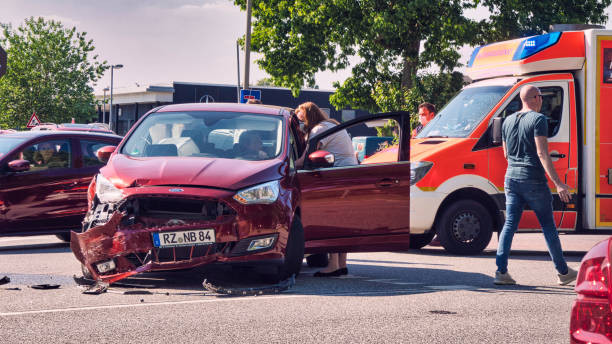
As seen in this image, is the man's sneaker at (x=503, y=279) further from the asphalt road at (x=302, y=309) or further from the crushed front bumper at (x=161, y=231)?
the crushed front bumper at (x=161, y=231)

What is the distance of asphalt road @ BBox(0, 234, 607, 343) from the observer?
19.2ft

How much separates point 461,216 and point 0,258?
5.87m

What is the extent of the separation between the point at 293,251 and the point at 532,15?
27.1 metres

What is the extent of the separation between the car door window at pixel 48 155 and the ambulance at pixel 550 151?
4745mm

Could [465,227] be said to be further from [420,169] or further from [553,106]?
[553,106]

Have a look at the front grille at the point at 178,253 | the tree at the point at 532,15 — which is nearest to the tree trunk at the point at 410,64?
the tree at the point at 532,15

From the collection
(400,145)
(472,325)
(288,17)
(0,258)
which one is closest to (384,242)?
(400,145)

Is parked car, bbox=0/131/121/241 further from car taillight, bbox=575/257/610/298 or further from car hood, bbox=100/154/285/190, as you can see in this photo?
car taillight, bbox=575/257/610/298

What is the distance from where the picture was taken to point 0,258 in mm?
10828

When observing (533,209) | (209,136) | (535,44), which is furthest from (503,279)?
(535,44)

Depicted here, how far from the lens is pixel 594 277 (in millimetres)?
3336

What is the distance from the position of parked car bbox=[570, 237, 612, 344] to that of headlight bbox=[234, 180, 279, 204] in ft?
14.5

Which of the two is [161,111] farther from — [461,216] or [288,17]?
[288,17]

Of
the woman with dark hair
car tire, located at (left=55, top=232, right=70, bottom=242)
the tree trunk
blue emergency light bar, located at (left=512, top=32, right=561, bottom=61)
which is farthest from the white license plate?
the tree trunk
